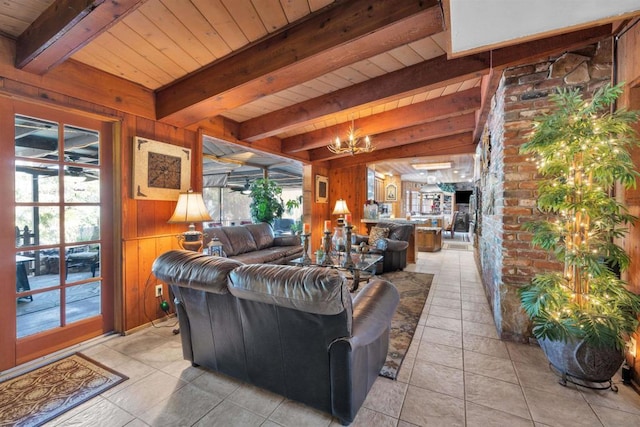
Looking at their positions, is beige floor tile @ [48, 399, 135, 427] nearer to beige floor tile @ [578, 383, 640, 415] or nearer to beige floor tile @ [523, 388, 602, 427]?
beige floor tile @ [523, 388, 602, 427]

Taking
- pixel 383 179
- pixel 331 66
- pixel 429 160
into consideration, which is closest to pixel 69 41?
pixel 331 66

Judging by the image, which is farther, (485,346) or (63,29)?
(485,346)

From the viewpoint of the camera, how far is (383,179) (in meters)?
8.54

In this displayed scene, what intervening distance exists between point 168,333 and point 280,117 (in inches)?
110

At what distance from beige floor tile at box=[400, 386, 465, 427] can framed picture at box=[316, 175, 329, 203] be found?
4746 mm

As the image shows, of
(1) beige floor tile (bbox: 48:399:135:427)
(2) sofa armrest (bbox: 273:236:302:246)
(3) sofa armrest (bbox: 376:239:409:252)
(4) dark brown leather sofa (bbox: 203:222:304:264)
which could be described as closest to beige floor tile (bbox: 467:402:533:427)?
(1) beige floor tile (bbox: 48:399:135:427)

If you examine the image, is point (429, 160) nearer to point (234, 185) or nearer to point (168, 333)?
point (234, 185)

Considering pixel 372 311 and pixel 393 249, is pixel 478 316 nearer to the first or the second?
pixel 393 249

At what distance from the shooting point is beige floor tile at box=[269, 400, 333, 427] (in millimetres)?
1469

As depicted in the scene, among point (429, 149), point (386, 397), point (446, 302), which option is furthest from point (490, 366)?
point (429, 149)

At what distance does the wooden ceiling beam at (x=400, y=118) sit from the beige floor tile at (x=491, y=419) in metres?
3.20

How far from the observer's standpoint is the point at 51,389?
5.82 ft

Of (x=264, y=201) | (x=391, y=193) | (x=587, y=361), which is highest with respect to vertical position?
(x=391, y=193)

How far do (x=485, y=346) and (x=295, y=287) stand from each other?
1994 millimetres
